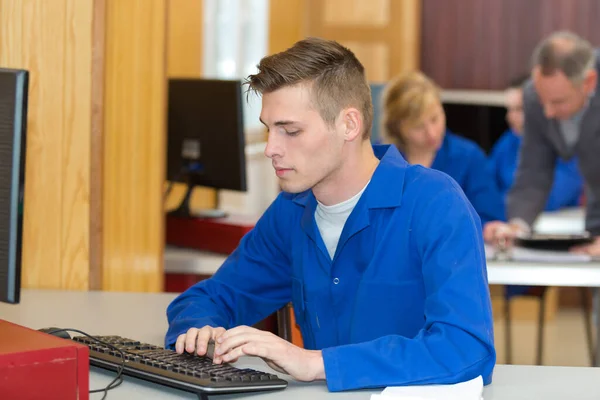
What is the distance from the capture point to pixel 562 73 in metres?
3.83

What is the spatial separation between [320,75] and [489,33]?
5740 millimetres

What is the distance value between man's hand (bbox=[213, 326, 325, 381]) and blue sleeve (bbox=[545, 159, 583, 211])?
150 inches

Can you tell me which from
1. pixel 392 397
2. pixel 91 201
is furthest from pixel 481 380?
pixel 91 201

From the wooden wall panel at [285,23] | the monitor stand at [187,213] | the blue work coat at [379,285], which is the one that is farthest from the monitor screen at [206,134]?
the wooden wall panel at [285,23]

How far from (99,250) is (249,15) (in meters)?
3.74

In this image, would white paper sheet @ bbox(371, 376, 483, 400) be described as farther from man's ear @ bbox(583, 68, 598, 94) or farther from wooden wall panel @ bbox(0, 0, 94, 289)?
man's ear @ bbox(583, 68, 598, 94)

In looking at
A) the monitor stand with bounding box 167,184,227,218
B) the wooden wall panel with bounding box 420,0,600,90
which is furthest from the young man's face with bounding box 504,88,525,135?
the monitor stand with bounding box 167,184,227,218

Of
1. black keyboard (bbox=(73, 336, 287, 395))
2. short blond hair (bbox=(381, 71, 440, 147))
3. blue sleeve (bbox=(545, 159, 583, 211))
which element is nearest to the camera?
black keyboard (bbox=(73, 336, 287, 395))

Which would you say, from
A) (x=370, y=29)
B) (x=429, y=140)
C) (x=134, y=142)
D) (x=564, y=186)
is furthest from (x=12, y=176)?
(x=370, y=29)

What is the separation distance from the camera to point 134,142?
2.73 meters

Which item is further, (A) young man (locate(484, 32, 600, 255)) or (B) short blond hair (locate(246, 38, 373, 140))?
(A) young man (locate(484, 32, 600, 255))

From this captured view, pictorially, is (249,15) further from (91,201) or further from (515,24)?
(91,201)

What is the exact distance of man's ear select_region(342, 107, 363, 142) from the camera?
189 centimetres

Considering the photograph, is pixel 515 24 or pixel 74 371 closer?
pixel 74 371
